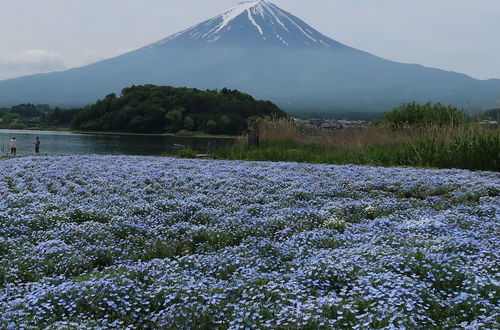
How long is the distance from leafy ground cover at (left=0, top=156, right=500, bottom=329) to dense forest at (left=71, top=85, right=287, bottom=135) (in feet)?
218

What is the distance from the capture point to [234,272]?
5188 mm

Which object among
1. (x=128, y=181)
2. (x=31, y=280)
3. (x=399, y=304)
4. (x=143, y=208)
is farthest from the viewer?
(x=128, y=181)

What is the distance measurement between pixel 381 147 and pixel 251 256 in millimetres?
14961

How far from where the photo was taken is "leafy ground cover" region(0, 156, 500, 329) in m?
4.05

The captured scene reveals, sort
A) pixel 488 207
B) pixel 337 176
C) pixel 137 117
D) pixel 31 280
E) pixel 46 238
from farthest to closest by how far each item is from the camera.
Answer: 1. pixel 137 117
2. pixel 337 176
3. pixel 488 207
4. pixel 46 238
5. pixel 31 280

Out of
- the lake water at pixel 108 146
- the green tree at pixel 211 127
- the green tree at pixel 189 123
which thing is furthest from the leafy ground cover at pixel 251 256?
the green tree at pixel 189 123

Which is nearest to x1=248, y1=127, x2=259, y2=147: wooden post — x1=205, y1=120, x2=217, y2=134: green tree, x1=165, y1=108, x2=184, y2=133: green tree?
x1=205, y1=120, x2=217, y2=134: green tree

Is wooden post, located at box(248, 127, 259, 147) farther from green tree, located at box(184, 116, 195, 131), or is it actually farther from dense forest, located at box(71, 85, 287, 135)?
green tree, located at box(184, 116, 195, 131)

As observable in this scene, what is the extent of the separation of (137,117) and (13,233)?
81.7 m

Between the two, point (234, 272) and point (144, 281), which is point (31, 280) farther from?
point (234, 272)

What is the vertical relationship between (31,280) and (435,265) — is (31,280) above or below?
below

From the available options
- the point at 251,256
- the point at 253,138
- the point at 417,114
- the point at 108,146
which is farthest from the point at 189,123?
the point at 251,256

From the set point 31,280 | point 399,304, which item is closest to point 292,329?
point 399,304

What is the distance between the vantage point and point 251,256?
5703 mm
